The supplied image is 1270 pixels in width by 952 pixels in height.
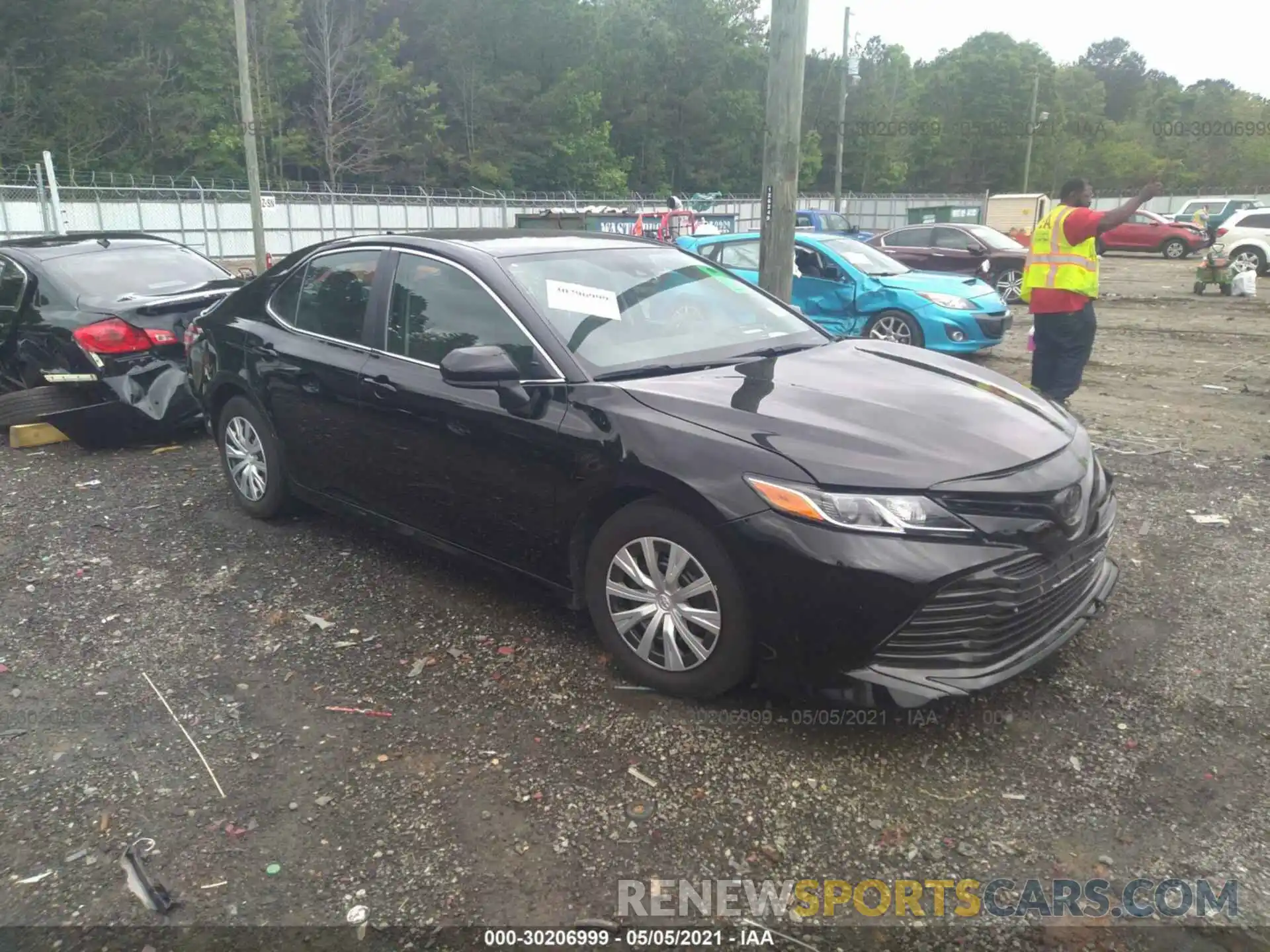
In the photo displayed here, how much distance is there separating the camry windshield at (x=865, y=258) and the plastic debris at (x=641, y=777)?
8.74 m

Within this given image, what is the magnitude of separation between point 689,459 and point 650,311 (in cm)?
117

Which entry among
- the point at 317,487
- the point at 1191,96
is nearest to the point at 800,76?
the point at 317,487

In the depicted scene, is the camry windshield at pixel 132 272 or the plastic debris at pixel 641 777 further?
the camry windshield at pixel 132 272

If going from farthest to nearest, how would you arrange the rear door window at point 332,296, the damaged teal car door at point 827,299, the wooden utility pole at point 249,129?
the wooden utility pole at point 249,129, the damaged teal car door at point 827,299, the rear door window at point 332,296

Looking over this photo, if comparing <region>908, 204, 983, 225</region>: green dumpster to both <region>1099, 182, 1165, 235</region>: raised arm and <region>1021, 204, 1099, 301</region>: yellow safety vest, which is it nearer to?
<region>1021, 204, 1099, 301</region>: yellow safety vest

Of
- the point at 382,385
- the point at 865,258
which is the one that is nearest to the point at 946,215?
the point at 865,258

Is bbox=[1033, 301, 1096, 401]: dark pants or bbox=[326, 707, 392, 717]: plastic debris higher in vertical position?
bbox=[1033, 301, 1096, 401]: dark pants

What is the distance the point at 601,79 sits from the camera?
66312mm

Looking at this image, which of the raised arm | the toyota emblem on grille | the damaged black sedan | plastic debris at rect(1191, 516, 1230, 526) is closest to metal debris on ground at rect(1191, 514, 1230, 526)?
plastic debris at rect(1191, 516, 1230, 526)

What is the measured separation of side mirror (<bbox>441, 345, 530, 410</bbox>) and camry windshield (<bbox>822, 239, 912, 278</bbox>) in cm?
799

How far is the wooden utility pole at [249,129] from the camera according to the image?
14.4 metres

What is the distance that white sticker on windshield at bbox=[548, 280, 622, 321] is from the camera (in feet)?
12.8

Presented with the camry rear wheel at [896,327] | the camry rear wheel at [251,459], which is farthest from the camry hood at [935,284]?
the camry rear wheel at [251,459]

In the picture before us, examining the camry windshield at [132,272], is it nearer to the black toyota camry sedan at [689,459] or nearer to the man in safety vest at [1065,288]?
the black toyota camry sedan at [689,459]
